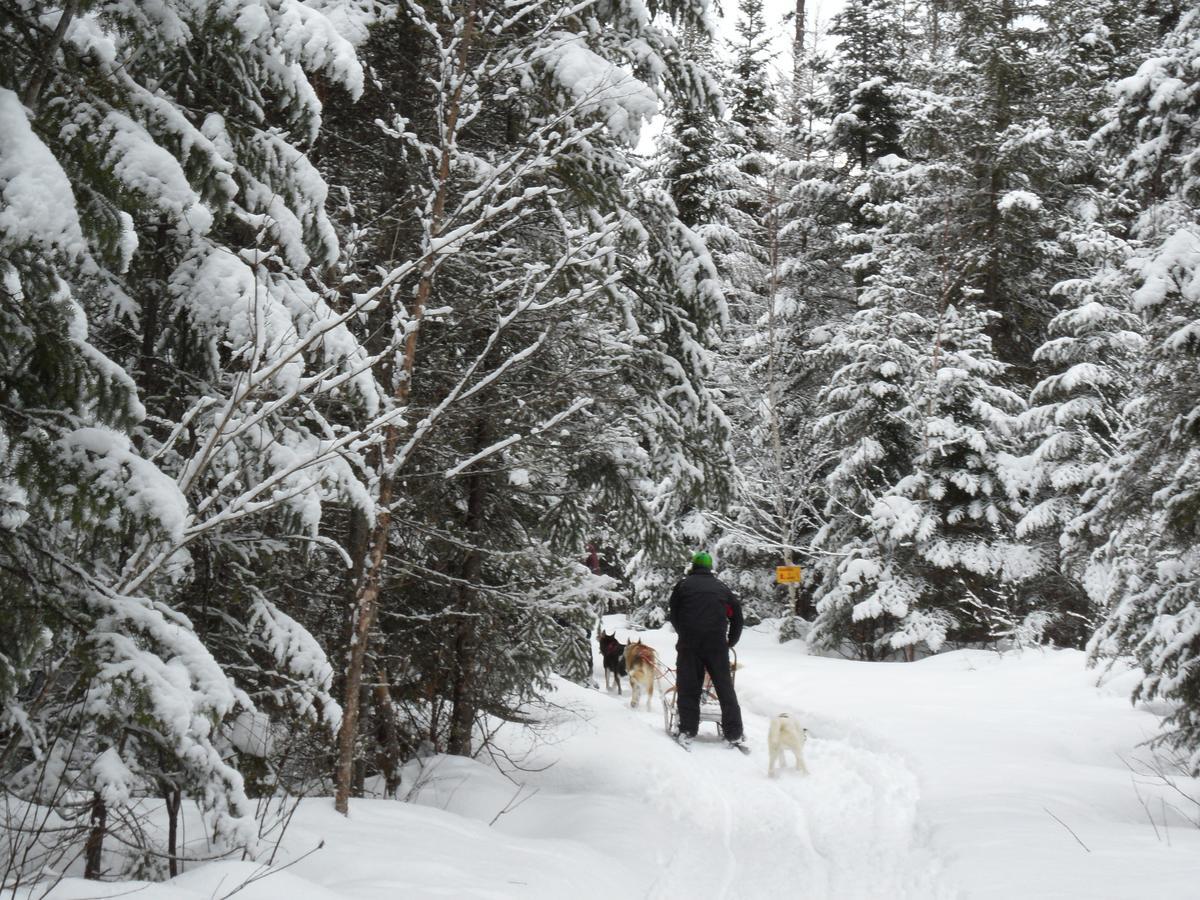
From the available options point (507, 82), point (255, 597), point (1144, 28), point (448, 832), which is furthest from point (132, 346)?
point (1144, 28)

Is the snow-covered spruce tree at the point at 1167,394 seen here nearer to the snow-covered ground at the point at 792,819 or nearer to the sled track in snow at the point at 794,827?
the snow-covered ground at the point at 792,819

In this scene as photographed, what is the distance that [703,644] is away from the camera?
32.4 ft

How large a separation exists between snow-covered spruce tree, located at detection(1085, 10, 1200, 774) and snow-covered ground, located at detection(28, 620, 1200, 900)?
111 cm

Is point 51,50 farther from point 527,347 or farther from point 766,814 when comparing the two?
point 766,814

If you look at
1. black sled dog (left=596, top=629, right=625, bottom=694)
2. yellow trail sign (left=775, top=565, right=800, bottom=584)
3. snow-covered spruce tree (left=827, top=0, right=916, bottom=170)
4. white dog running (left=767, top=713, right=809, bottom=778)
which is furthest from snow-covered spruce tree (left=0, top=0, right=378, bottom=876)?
snow-covered spruce tree (left=827, top=0, right=916, bottom=170)

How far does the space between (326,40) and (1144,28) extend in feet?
60.7

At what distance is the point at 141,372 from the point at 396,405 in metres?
1.27

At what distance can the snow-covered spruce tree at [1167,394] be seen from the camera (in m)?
6.61

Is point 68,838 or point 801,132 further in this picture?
point 801,132

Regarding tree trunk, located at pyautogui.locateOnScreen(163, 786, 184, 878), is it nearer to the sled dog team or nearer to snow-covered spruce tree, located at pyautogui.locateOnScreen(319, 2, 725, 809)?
snow-covered spruce tree, located at pyautogui.locateOnScreen(319, 2, 725, 809)

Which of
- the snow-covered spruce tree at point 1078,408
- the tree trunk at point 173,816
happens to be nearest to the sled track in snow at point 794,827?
the tree trunk at point 173,816

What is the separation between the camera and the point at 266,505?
2.74m

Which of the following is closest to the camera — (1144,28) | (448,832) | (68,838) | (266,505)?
(266,505)

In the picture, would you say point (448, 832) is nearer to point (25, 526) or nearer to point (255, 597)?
point (255, 597)
